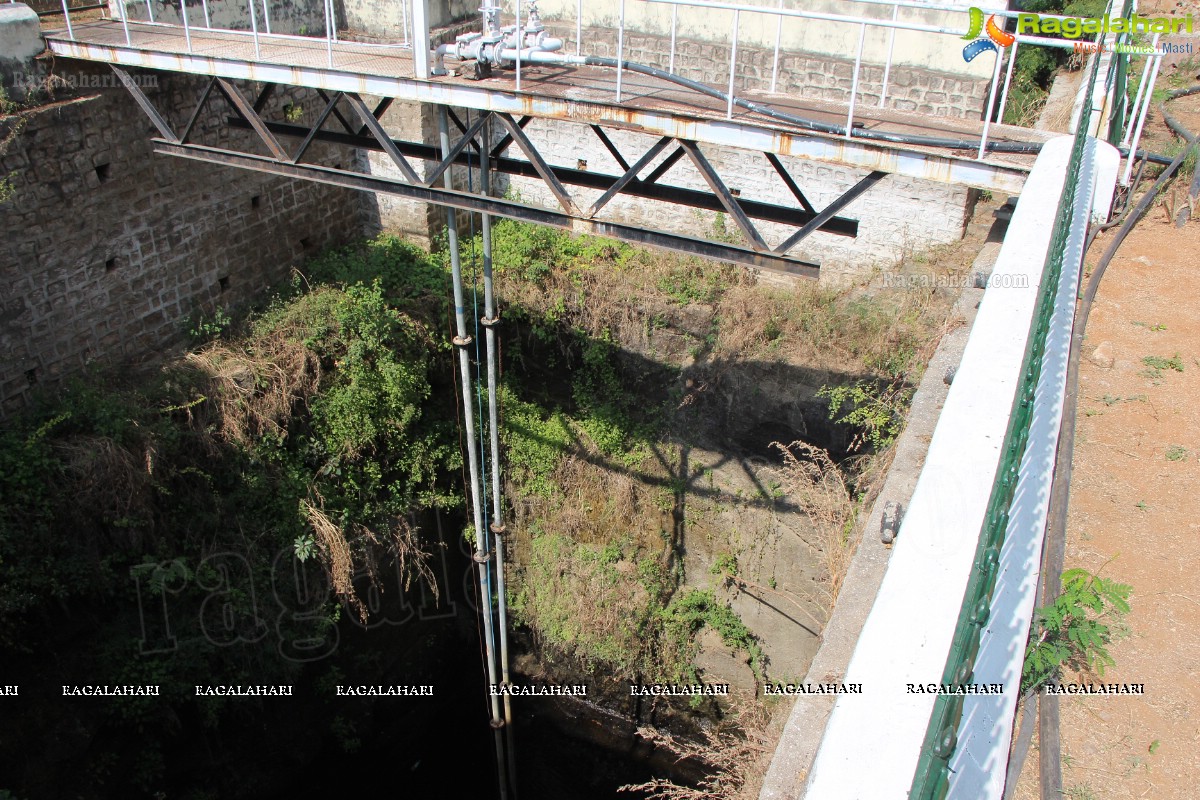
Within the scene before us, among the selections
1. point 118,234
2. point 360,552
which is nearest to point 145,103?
point 118,234

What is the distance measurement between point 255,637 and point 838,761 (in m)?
7.67

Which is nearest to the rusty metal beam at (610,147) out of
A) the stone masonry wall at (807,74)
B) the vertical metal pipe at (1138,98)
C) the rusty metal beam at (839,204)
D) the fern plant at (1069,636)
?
the rusty metal beam at (839,204)

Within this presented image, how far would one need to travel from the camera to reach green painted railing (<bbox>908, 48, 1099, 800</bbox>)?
6.27ft

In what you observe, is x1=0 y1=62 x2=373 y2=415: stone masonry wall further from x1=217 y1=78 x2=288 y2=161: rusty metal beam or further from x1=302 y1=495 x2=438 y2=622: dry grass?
x1=302 y1=495 x2=438 y2=622: dry grass

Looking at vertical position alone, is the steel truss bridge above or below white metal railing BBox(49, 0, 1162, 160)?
below

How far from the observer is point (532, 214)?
5.91m

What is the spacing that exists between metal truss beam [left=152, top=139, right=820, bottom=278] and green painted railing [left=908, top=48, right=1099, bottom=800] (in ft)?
6.25

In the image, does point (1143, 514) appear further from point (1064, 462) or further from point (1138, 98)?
point (1138, 98)

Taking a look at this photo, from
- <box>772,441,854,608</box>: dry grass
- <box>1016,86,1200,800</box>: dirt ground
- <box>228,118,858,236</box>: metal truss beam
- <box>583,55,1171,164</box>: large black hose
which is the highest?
<box>583,55,1171,164</box>: large black hose

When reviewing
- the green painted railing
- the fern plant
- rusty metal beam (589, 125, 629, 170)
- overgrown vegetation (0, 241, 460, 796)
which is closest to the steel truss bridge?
the green painted railing

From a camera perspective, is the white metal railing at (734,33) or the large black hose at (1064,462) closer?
the large black hose at (1064,462)

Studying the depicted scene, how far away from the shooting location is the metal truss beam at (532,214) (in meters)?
5.47

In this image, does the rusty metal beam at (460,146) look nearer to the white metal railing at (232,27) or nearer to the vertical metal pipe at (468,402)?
the vertical metal pipe at (468,402)

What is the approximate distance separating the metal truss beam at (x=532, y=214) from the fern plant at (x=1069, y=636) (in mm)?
2511
